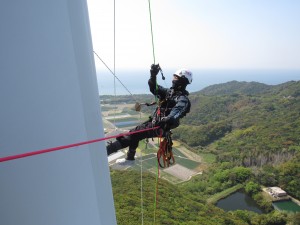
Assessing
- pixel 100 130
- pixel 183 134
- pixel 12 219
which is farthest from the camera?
pixel 183 134

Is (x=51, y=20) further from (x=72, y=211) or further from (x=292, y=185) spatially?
(x=292, y=185)

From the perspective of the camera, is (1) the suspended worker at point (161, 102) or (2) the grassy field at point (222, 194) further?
(2) the grassy field at point (222, 194)

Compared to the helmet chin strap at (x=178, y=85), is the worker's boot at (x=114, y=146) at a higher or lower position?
lower

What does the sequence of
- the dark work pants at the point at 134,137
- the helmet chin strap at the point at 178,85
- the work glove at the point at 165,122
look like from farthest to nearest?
1. the helmet chin strap at the point at 178,85
2. the dark work pants at the point at 134,137
3. the work glove at the point at 165,122

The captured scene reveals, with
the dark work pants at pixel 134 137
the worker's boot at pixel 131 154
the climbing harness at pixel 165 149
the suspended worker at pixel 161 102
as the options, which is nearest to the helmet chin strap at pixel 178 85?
the suspended worker at pixel 161 102

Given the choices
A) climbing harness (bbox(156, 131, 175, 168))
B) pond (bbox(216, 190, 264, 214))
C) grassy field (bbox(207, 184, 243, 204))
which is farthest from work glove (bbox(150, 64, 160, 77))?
grassy field (bbox(207, 184, 243, 204))

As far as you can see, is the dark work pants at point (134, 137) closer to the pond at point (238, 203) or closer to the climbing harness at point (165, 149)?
the climbing harness at point (165, 149)

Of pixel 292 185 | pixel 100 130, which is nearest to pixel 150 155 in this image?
pixel 292 185

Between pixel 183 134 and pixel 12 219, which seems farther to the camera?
pixel 183 134

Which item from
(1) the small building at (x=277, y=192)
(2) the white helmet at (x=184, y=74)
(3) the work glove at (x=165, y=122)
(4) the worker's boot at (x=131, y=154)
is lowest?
(1) the small building at (x=277, y=192)
